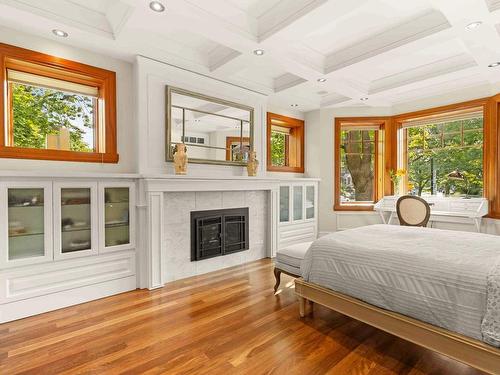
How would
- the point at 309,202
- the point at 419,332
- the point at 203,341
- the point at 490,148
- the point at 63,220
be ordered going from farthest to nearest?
the point at 309,202, the point at 490,148, the point at 63,220, the point at 203,341, the point at 419,332

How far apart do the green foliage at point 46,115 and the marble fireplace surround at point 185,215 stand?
2.87 feet

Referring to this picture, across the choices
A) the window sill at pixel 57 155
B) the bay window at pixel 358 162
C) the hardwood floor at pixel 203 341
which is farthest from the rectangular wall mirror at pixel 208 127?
the bay window at pixel 358 162

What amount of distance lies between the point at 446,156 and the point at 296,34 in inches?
137

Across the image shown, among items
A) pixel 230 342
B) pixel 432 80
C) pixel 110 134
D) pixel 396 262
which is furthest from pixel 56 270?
pixel 432 80

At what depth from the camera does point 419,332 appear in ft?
5.63

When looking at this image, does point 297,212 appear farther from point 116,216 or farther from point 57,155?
point 57,155

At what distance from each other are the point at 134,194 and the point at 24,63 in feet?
5.21

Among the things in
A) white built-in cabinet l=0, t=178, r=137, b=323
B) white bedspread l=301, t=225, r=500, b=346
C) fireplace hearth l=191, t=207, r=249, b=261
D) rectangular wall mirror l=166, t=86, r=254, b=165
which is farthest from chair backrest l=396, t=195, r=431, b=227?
white built-in cabinet l=0, t=178, r=137, b=323

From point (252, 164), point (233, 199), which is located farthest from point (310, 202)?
point (233, 199)

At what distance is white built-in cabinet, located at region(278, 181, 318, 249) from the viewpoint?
4742 mm

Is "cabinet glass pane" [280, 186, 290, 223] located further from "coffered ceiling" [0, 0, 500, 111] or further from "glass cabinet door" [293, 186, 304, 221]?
"coffered ceiling" [0, 0, 500, 111]

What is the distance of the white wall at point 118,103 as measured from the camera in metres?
2.59

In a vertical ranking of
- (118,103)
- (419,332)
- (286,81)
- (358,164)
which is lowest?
(419,332)

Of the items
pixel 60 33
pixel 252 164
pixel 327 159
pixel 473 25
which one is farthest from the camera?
pixel 327 159
